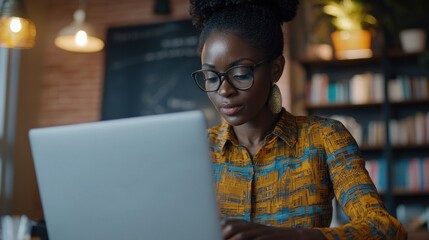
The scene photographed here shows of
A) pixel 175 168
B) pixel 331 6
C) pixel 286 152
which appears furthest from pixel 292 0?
pixel 331 6

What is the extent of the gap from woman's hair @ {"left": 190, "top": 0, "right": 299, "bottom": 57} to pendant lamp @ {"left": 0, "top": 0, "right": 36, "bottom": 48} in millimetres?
1754

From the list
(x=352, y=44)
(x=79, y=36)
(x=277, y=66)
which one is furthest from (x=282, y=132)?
(x=352, y=44)

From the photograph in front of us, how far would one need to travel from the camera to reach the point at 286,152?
1.39 metres

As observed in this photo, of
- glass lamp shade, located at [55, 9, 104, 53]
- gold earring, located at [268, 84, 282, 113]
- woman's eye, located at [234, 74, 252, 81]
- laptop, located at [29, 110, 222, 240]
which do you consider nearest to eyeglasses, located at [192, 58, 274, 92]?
woman's eye, located at [234, 74, 252, 81]

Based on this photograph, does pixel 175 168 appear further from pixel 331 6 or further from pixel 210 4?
pixel 331 6

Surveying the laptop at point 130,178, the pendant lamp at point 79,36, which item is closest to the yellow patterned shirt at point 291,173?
the laptop at point 130,178

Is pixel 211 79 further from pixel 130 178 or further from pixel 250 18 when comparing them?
pixel 130 178

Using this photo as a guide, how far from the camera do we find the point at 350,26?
4414mm

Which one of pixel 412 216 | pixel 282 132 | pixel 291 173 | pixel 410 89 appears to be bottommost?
pixel 412 216

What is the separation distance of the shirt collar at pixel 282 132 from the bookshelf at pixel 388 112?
309 cm

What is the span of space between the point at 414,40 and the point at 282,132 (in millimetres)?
3405

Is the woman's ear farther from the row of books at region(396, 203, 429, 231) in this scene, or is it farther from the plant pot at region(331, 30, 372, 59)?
the plant pot at region(331, 30, 372, 59)

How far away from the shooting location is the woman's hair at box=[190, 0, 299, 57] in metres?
1.35

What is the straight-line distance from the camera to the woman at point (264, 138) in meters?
1.29
